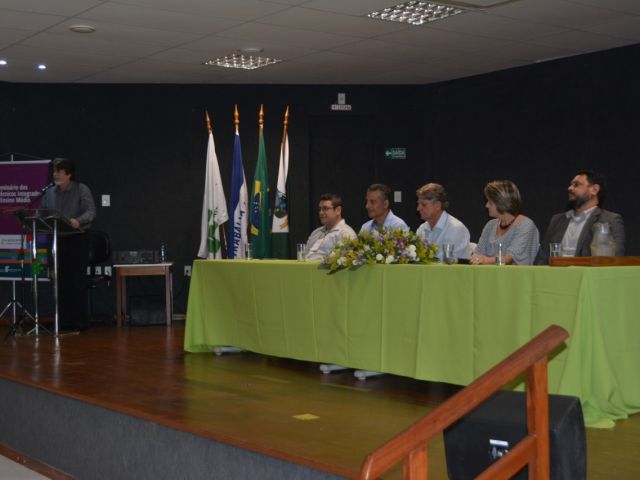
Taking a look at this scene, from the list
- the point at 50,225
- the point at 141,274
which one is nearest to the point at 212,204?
the point at 141,274

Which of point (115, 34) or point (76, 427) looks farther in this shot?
point (115, 34)

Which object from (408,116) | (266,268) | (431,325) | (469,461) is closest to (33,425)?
(266,268)

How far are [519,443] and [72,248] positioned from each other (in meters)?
6.68

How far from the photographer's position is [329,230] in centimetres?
651

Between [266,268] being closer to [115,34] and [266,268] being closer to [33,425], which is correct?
[33,425]

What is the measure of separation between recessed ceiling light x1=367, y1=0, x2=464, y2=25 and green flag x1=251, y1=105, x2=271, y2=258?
1468mm

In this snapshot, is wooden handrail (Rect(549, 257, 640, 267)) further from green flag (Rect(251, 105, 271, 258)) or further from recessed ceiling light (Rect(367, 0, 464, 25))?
green flag (Rect(251, 105, 271, 258))

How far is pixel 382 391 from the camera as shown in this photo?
4773 mm

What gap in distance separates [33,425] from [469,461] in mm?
3255

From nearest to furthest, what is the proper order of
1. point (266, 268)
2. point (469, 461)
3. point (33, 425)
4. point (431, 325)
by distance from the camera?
point (469, 461)
point (431, 325)
point (33, 425)
point (266, 268)

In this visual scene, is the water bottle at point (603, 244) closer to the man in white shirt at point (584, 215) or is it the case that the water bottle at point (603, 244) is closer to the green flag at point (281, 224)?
the man in white shirt at point (584, 215)

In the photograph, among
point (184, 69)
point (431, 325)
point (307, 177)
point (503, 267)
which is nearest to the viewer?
point (503, 267)

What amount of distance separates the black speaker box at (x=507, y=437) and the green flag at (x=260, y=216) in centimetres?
531

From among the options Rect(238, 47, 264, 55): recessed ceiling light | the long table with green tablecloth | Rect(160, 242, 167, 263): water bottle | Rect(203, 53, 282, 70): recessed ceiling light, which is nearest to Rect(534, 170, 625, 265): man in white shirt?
the long table with green tablecloth
